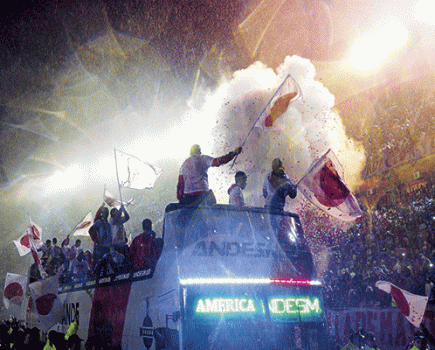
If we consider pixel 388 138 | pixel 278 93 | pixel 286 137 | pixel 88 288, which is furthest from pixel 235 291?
pixel 388 138

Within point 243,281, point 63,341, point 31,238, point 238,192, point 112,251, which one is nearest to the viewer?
point 243,281

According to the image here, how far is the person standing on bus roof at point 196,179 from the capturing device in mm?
6891

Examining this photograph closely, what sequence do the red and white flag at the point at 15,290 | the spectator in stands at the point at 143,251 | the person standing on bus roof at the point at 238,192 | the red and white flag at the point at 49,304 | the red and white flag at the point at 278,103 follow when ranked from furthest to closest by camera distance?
the red and white flag at the point at 15,290 → the red and white flag at the point at 49,304 → the red and white flag at the point at 278,103 → the person standing on bus roof at the point at 238,192 → the spectator in stands at the point at 143,251

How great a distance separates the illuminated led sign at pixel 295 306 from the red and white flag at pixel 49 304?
6.14 m

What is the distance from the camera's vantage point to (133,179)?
11.3m

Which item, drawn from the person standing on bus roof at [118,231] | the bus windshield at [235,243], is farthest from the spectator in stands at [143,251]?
the person standing on bus roof at [118,231]

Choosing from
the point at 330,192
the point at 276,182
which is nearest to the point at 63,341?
the point at 276,182

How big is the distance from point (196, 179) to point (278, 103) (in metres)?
3.36

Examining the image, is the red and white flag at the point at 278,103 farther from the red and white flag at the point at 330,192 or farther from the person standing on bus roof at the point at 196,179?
the person standing on bus roof at the point at 196,179

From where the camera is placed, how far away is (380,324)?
10148 millimetres

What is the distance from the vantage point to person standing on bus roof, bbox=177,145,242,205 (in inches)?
271

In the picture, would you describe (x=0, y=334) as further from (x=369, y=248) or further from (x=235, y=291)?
(x=369, y=248)

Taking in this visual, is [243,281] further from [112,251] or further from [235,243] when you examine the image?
[112,251]

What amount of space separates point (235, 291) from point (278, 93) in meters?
5.12
